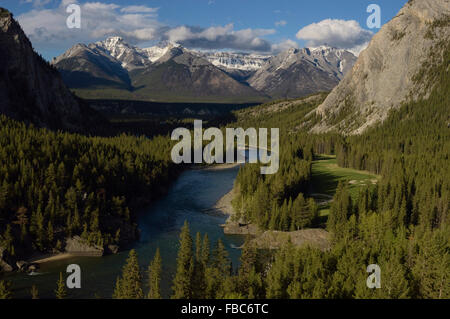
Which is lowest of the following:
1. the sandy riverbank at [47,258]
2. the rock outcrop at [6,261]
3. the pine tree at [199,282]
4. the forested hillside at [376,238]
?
the sandy riverbank at [47,258]

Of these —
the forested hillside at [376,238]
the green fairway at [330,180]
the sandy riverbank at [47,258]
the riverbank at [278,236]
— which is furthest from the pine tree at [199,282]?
the green fairway at [330,180]

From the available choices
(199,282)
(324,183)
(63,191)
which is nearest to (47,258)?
(63,191)

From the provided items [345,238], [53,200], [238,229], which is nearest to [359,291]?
[345,238]

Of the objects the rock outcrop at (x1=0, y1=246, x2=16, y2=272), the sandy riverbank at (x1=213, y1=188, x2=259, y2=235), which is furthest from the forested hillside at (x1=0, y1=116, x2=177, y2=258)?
the sandy riverbank at (x1=213, y1=188, x2=259, y2=235)

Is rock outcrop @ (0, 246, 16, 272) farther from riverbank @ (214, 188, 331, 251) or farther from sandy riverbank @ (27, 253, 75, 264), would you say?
riverbank @ (214, 188, 331, 251)

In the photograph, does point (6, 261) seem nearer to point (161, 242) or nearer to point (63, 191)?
point (63, 191)

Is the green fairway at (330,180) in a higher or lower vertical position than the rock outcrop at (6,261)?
higher

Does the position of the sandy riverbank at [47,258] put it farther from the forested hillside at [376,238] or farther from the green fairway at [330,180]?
the green fairway at [330,180]
